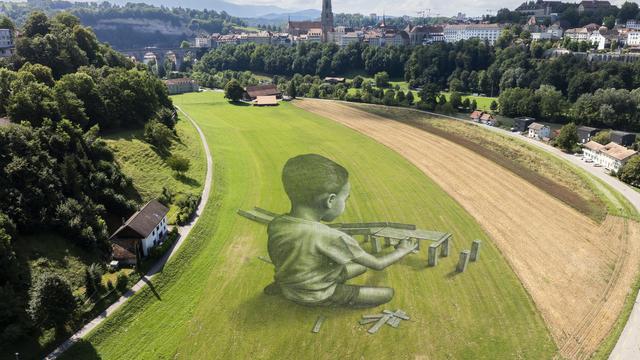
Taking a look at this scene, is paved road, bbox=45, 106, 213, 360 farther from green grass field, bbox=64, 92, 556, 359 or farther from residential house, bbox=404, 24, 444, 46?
residential house, bbox=404, 24, 444, 46

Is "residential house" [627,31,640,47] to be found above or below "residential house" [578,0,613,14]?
below

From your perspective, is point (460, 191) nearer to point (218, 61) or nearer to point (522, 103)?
point (522, 103)

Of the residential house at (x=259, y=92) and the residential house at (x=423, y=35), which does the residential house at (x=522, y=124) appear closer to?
the residential house at (x=259, y=92)

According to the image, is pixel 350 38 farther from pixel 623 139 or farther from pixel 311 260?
pixel 311 260

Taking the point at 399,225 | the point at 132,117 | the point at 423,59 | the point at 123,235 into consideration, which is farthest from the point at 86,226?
the point at 423,59

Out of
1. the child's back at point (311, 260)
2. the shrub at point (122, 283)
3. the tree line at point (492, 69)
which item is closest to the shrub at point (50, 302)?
the shrub at point (122, 283)

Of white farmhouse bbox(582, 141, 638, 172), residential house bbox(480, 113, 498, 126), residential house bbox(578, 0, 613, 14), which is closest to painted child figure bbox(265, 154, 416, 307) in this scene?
white farmhouse bbox(582, 141, 638, 172)
